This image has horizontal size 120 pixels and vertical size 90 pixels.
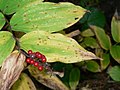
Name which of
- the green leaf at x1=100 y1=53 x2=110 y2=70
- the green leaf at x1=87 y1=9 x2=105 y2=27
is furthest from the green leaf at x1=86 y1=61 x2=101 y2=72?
the green leaf at x1=87 y1=9 x2=105 y2=27

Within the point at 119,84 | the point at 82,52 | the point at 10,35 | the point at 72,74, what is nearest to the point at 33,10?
the point at 10,35

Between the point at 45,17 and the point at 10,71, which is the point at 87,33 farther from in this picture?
the point at 10,71

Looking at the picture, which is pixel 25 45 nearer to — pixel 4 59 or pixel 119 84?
pixel 4 59

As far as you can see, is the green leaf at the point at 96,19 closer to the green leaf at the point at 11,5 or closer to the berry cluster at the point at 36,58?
the green leaf at the point at 11,5

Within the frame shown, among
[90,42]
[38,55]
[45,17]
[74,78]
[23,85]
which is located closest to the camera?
[38,55]

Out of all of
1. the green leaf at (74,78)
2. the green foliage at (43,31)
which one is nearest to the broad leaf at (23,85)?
the green foliage at (43,31)

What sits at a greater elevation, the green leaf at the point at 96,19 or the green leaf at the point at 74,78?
the green leaf at the point at 96,19

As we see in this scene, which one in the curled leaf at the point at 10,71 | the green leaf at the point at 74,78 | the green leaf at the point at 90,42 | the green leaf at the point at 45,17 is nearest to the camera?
the curled leaf at the point at 10,71

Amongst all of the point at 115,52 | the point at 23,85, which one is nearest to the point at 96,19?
the point at 115,52
